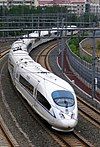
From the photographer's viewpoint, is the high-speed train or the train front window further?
the train front window

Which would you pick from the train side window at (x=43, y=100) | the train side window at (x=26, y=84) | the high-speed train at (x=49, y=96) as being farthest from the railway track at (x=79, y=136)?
the train side window at (x=26, y=84)

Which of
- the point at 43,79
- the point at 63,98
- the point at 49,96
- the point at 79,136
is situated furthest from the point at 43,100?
the point at 79,136

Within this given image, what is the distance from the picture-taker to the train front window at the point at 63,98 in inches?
866

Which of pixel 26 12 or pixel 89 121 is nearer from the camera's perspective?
pixel 89 121

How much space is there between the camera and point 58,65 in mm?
43625

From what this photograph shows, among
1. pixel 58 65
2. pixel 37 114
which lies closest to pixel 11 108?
pixel 37 114

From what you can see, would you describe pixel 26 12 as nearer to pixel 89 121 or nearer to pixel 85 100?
pixel 85 100

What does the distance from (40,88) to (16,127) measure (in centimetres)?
263

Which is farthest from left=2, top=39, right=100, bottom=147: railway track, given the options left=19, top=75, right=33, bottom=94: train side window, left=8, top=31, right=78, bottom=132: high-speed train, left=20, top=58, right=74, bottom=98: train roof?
left=19, top=75, right=33, bottom=94: train side window

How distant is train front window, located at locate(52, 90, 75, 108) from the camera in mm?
22005

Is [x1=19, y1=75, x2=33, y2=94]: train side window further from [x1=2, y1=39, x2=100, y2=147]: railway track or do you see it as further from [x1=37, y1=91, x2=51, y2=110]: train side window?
[x1=2, y1=39, x2=100, y2=147]: railway track

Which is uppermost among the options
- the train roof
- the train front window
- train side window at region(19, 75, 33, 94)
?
the train roof

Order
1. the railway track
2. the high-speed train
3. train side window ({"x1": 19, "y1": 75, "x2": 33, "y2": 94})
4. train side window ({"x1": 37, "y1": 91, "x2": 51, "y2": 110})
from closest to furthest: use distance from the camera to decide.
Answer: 1. the railway track
2. the high-speed train
3. train side window ({"x1": 37, "y1": 91, "x2": 51, "y2": 110})
4. train side window ({"x1": 19, "y1": 75, "x2": 33, "y2": 94})

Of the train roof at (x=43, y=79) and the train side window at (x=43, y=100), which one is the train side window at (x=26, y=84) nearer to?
the train roof at (x=43, y=79)
